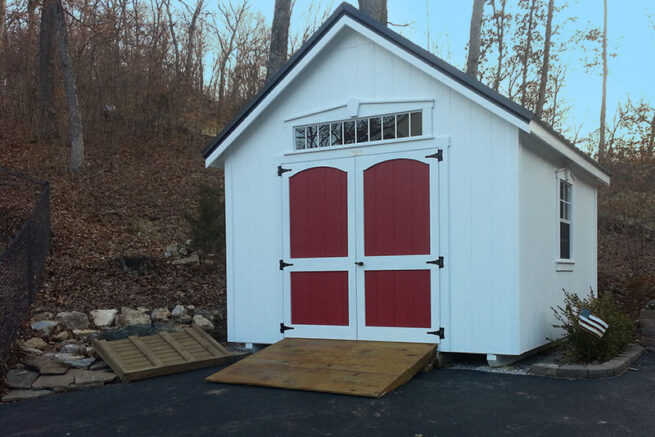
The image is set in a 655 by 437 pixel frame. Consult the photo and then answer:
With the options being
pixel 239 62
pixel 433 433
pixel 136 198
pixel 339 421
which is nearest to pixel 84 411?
pixel 339 421

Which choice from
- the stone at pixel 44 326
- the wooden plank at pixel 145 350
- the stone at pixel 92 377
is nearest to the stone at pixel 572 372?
the wooden plank at pixel 145 350

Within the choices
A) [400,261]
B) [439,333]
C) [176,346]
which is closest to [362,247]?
[400,261]

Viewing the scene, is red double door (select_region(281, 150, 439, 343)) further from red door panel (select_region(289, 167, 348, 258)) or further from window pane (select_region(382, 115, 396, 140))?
window pane (select_region(382, 115, 396, 140))

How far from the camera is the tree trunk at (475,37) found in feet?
54.6

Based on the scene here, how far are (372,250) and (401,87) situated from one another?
6.71 feet

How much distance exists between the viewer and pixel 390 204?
7297mm

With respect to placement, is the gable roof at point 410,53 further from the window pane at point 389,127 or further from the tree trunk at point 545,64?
the tree trunk at point 545,64

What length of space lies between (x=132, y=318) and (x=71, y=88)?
9932 mm

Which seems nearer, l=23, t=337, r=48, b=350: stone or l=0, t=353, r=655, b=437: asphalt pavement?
l=0, t=353, r=655, b=437: asphalt pavement

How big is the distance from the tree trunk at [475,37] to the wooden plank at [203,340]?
38.4ft

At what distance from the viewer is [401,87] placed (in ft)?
24.1

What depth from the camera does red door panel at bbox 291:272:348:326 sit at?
24.7ft

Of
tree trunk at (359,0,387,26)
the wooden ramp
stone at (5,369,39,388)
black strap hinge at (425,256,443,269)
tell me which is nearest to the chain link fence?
stone at (5,369,39,388)

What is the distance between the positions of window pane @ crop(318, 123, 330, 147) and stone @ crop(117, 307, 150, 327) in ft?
12.0
